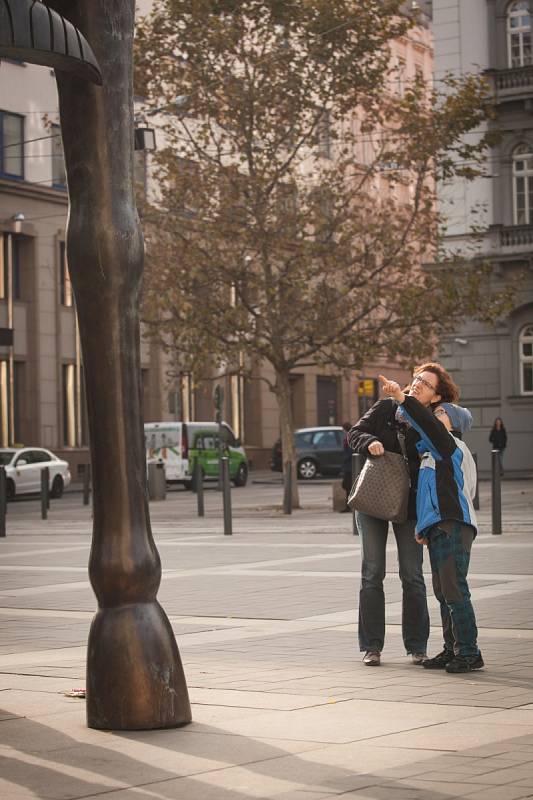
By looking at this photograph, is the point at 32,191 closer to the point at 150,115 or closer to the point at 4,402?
the point at 4,402

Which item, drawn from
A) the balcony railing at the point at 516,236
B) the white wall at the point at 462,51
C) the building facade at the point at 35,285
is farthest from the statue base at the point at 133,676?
the building facade at the point at 35,285

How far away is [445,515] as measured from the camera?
8.96 m

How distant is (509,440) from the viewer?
42375 mm

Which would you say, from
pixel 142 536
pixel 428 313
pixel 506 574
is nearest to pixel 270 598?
pixel 506 574

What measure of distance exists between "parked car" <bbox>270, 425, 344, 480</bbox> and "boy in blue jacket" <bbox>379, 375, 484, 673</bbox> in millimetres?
41476

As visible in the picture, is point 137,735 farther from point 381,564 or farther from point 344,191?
point 344,191

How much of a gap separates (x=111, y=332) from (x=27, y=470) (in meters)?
33.8

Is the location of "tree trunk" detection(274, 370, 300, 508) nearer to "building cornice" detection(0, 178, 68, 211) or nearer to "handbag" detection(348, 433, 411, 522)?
"building cornice" detection(0, 178, 68, 211)

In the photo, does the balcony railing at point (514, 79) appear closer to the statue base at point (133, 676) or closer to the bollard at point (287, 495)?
the bollard at point (287, 495)

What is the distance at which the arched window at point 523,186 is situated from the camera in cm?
4206

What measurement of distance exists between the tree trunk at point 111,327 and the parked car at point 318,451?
43.2 meters

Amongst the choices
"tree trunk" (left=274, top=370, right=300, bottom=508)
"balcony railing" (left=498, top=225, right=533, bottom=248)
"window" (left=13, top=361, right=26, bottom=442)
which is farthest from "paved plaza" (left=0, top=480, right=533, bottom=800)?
"window" (left=13, top=361, right=26, bottom=442)

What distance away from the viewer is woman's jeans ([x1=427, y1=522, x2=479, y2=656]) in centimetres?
882

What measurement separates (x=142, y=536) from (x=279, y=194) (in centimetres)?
2165
